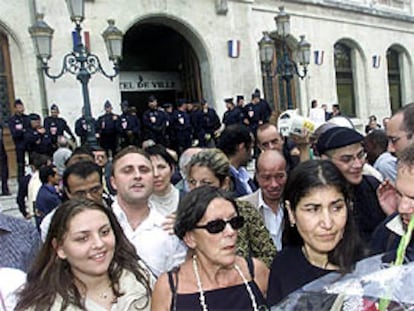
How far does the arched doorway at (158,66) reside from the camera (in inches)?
636

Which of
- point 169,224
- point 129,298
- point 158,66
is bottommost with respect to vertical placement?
point 129,298

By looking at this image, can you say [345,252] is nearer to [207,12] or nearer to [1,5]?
[1,5]

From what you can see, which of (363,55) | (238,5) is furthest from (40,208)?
(363,55)

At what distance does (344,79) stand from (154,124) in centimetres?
1184

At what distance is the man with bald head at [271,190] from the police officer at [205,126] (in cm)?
999

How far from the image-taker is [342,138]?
2693 millimetres

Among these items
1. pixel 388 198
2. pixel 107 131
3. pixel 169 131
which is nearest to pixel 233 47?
pixel 169 131

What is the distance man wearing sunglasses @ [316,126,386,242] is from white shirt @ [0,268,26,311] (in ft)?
5.61

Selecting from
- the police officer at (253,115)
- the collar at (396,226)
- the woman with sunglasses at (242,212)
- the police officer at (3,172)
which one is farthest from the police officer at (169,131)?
the collar at (396,226)

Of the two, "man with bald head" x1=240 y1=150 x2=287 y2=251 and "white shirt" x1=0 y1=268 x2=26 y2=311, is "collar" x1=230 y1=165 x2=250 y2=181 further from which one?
"white shirt" x1=0 y1=268 x2=26 y2=311

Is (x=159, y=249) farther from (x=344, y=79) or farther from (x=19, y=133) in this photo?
(x=344, y=79)

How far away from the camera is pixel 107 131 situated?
11406mm

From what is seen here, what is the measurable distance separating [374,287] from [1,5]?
12013mm

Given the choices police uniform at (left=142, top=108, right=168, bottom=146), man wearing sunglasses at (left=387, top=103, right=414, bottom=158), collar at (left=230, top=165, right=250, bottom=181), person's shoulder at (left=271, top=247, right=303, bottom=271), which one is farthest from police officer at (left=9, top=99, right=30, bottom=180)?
person's shoulder at (left=271, top=247, right=303, bottom=271)
